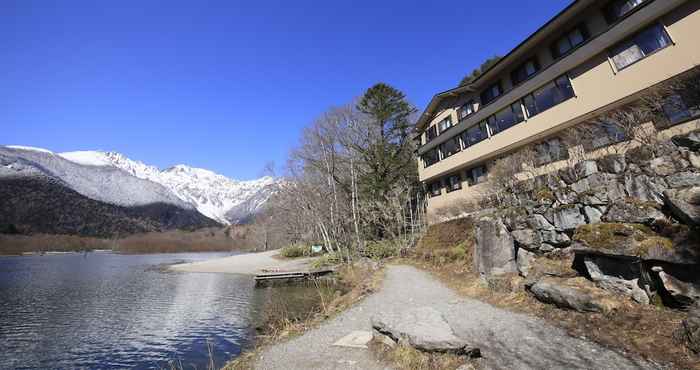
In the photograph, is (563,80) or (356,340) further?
(563,80)

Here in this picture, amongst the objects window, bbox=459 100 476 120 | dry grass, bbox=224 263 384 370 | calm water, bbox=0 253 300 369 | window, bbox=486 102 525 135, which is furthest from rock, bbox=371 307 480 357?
window, bbox=459 100 476 120

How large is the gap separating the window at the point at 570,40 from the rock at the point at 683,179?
1182cm

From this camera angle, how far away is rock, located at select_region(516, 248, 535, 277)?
33.4ft

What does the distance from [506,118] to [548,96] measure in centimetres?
333

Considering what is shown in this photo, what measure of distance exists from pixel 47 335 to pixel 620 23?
30.5m

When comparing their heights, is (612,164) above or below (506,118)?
below

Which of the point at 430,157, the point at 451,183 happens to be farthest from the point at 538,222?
the point at 430,157

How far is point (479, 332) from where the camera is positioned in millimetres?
7121

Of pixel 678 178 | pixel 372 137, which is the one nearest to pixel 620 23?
pixel 678 178

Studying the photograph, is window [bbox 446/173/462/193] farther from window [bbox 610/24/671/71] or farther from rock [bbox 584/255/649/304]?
rock [bbox 584/255/649/304]

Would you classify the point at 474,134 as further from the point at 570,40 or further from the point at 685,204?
the point at 685,204

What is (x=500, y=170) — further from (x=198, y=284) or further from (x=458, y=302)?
(x=198, y=284)

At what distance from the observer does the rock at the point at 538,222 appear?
10.3m

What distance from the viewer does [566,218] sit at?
32.2ft
